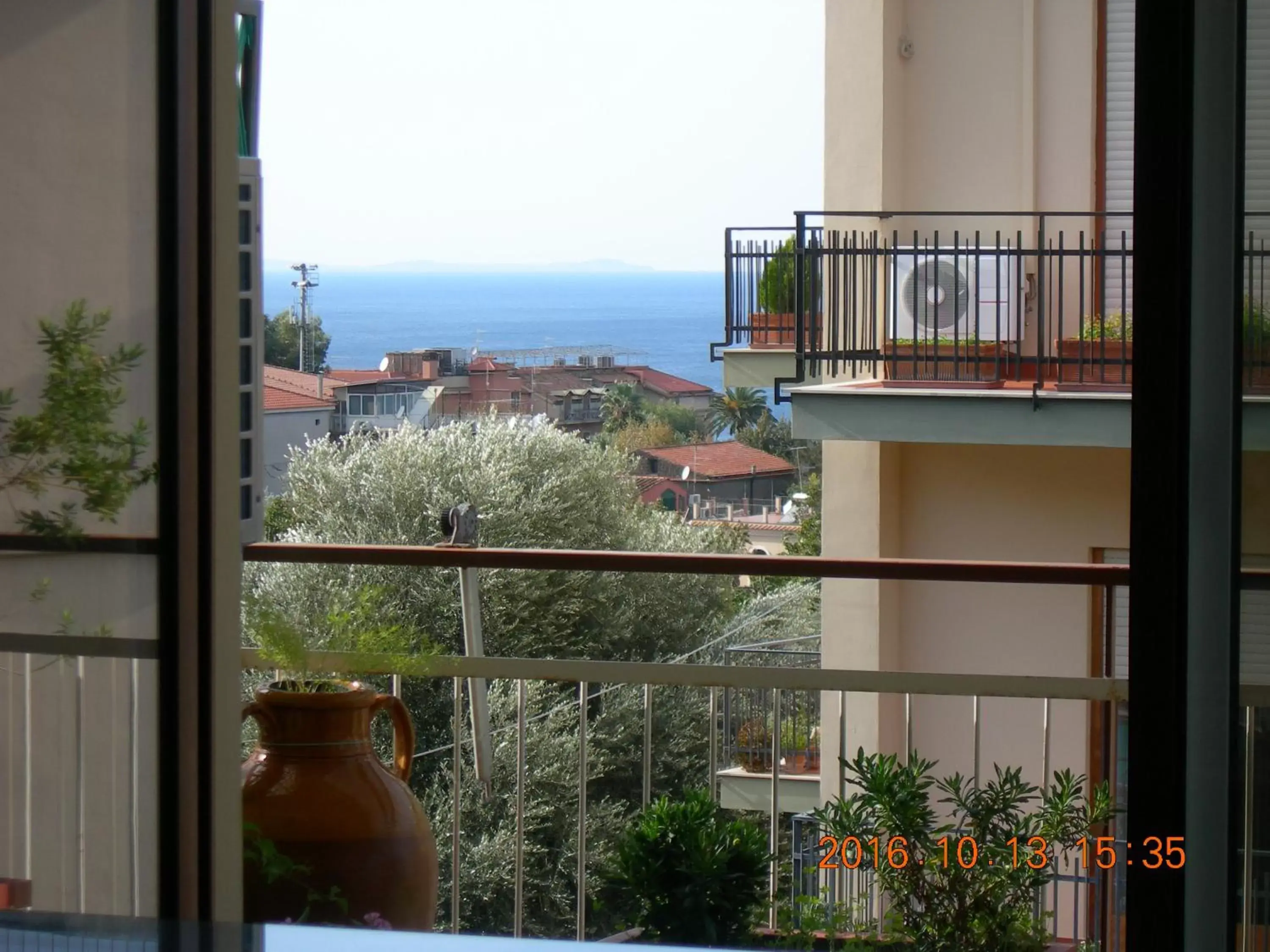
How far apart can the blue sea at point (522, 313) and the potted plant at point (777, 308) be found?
51.7 feet

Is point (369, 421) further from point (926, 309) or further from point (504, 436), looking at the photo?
point (926, 309)

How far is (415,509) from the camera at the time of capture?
10320 mm

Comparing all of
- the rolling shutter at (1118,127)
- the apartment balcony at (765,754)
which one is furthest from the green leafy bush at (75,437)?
the rolling shutter at (1118,127)

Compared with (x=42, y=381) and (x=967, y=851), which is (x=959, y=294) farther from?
(x=42, y=381)

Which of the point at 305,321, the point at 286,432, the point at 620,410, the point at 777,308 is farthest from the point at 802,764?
the point at 305,321

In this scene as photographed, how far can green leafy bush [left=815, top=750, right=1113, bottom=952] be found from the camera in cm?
246

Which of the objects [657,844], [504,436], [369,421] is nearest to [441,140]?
[369,421]

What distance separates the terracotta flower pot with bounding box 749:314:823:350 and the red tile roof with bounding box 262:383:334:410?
744cm

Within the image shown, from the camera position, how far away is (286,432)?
13203 millimetres

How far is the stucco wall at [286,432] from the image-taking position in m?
11.2

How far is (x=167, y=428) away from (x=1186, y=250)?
3.28ft

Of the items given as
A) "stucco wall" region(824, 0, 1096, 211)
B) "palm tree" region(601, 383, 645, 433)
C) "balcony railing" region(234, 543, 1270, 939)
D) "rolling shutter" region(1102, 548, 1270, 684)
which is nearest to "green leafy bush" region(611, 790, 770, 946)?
"balcony railing" region(234, 543, 1270, 939)

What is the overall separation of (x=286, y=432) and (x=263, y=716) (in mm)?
11526

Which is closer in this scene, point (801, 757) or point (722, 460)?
point (801, 757)
